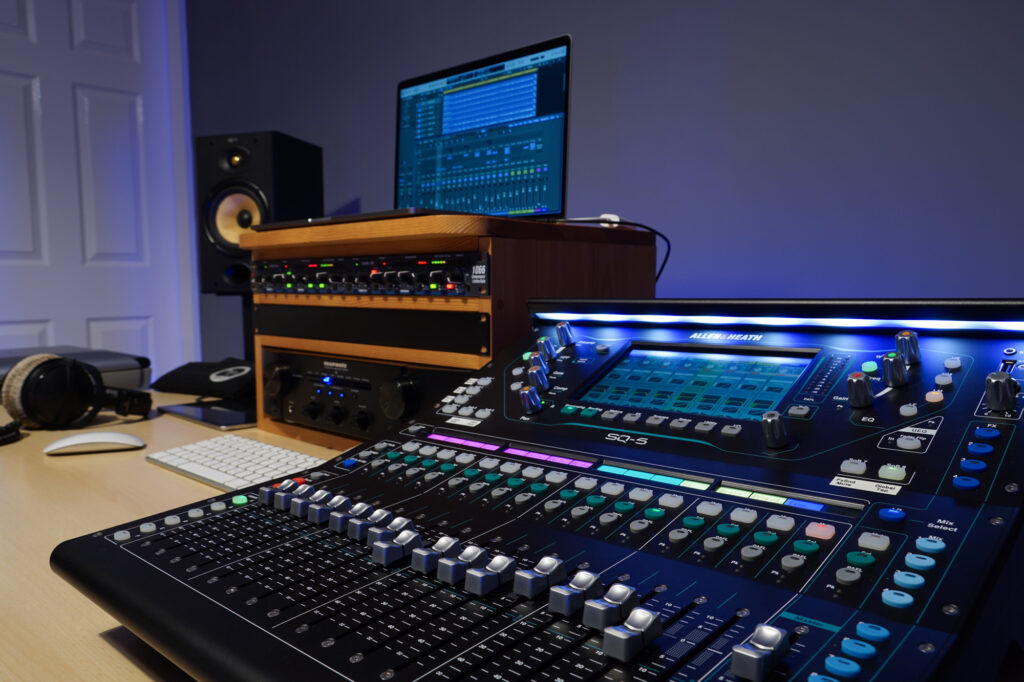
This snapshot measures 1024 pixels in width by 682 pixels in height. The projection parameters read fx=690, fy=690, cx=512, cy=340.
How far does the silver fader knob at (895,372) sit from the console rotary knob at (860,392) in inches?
0.7

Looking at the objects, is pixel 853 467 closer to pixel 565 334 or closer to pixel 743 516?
pixel 743 516

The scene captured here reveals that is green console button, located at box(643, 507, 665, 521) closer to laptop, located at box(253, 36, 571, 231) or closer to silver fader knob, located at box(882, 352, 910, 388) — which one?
silver fader knob, located at box(882, 352, 910, 388)

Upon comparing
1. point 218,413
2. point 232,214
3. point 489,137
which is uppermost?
point 489,137

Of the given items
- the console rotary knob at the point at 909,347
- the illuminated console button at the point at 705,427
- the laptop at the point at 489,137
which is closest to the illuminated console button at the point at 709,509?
the illuminated console button at the point at 705,427

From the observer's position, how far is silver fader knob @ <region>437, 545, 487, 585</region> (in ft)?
1.45

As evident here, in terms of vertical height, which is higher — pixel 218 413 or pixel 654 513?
pixel 654 513

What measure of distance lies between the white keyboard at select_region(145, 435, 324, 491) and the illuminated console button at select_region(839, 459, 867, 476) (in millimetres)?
655

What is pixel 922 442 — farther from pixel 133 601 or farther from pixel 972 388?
pixel 133 601

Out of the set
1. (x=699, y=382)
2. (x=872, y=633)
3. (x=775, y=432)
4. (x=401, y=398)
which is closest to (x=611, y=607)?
(x=872, y=633)

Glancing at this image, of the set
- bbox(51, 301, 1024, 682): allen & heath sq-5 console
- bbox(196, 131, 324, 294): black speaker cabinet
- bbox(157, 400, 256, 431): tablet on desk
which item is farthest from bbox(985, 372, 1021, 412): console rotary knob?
bbox(196, 131, 324, 294): black speaker cabinet

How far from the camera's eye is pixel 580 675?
0.33m

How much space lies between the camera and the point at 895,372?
0.54m

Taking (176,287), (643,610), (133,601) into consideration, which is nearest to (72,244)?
(176,287)

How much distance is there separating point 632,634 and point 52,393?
4.03 feet
